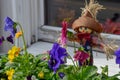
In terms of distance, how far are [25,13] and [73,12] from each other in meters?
0.24

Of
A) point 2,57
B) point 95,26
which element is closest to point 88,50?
point 95,26

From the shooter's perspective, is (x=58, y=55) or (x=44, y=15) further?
(x=44, y=15)

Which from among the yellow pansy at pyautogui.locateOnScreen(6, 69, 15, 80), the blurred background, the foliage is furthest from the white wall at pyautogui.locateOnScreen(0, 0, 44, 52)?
the yellow pansy at pyautogui.locateOnScreen(6, 69, 15, 80)

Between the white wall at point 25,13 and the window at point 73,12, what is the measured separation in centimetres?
5

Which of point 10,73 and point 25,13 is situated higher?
point 25,13

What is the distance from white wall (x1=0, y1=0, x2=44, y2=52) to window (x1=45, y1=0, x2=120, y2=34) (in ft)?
0.16

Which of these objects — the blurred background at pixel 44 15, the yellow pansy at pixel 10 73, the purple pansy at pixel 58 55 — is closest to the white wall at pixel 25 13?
the blurred background at pixel 44 15

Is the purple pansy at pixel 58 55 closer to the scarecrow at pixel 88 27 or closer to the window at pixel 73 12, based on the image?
the scarecrow at pixel 88 27

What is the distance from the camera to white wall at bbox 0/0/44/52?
197cm

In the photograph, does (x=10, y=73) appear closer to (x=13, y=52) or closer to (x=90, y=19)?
(x=13, y=52)

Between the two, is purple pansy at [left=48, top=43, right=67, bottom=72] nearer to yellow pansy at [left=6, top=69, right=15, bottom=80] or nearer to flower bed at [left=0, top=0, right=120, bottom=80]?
flower bed at [left=0, top=0, right=120, bottom=80]

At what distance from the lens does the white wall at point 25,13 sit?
197 centimetres

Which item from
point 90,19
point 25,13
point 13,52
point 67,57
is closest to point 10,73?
point 13,52

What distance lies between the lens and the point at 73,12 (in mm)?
1997
